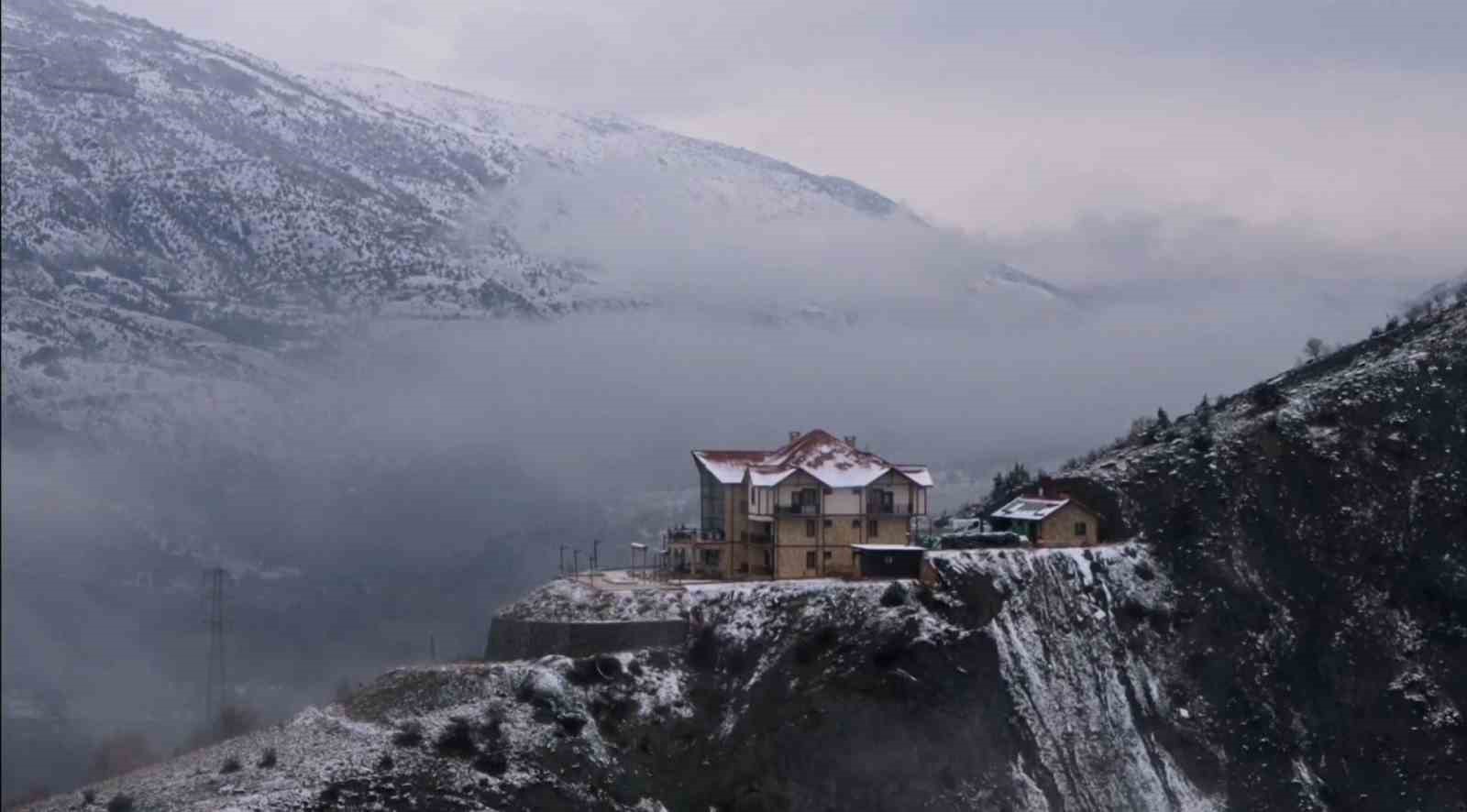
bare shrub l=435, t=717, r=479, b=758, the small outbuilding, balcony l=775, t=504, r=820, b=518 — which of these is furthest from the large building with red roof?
bare shrub l=435, t=717, r=479, b=758

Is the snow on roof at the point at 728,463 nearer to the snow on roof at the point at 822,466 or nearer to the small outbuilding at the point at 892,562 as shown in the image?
the snow on roof at the point at 822,466

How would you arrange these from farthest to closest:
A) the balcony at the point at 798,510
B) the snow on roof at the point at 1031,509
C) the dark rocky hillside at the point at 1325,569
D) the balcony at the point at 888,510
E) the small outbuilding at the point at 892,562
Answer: the snow on roof at the point at 1031,509 → the balcony at the point at 888,510 → the balcony at the point at 798,510 → the small outbuilding at the point at 892,562 → the dark rocky hillside at the point at 1325,569

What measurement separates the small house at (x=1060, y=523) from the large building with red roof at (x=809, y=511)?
4.76 metres

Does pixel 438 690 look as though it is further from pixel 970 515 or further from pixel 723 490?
pixel 970 515

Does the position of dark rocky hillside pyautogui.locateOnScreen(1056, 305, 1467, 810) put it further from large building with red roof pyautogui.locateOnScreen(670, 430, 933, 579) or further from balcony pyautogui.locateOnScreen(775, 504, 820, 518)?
balcony pyautogui.locateOnScreen(775, 504, 820, 518)

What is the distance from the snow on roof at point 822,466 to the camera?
3642 inches

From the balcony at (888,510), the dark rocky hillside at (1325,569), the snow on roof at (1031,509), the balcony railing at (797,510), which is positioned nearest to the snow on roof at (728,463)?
the balcony railing at (797,510)

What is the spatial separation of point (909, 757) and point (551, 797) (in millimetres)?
13180

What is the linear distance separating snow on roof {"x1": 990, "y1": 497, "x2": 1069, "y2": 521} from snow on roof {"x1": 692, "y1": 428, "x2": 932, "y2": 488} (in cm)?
474

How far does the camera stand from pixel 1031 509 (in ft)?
315

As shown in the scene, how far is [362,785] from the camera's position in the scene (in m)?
70.7

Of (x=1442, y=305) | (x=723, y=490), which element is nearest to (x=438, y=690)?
(x=723, y=490)

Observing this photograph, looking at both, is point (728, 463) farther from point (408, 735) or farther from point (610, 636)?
point (408, 735)

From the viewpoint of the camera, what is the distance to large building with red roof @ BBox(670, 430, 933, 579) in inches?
3620
